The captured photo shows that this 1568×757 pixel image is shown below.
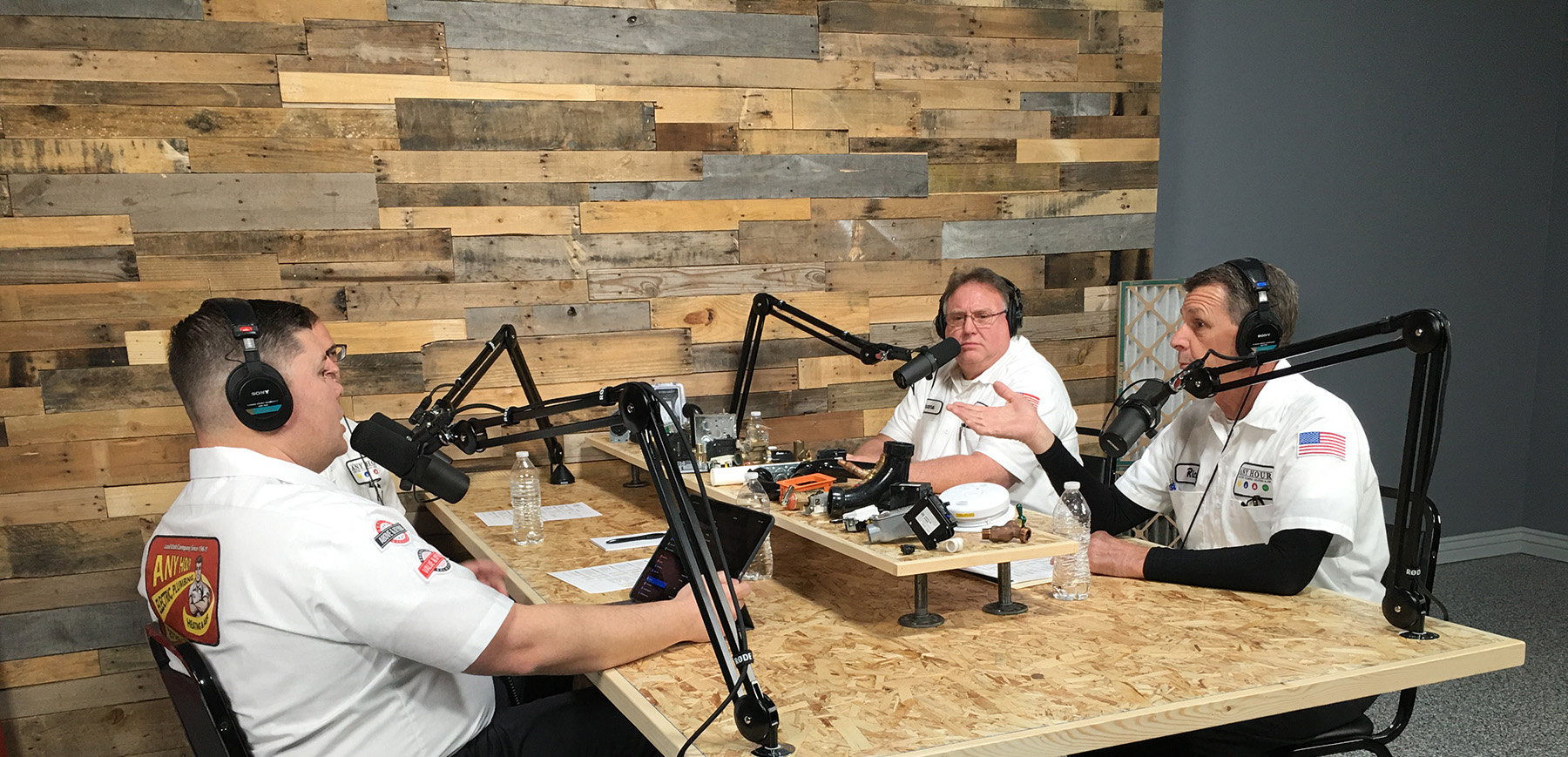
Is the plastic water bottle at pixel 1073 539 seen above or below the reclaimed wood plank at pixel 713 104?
below

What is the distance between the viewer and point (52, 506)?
11.5 ft

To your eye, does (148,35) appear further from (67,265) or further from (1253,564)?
(1253,564)

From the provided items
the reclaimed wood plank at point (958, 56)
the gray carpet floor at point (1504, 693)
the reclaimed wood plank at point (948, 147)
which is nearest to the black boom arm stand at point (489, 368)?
the reclaimed wood plank at point (948, 147)

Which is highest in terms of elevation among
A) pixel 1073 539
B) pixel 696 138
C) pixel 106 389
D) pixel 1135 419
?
pixel 696 138

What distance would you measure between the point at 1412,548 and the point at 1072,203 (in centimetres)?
295

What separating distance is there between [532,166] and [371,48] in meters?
0.67

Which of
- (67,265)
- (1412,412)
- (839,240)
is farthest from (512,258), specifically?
(1412,412)

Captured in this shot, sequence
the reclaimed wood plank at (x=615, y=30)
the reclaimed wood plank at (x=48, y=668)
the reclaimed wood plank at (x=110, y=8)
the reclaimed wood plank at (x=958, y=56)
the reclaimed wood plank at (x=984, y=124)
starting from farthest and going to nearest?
the reclaimed wood plank at (x=984, y=124) < the reclaimed wood plank at (x=958, y=56) < the reclaimed wood plank at (x=615, y=30) < the reclaimed wood plank at (x=48, y=668) < the reclaimed wood plank at (x=110, y=8)

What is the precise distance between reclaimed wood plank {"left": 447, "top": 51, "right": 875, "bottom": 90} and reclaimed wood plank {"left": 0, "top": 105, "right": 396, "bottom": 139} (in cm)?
40

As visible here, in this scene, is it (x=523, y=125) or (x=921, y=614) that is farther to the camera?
(x=523, y=125)

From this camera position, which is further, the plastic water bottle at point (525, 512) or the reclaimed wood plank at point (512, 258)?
the reclaimed wood plank at point (512, 258)

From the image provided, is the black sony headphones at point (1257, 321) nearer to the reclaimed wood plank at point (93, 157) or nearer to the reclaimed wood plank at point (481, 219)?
the reclaimed wood plank at point (481, 219)

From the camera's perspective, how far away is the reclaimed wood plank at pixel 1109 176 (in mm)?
4668

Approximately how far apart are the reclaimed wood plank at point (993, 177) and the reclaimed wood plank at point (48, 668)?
3374 millimetres
